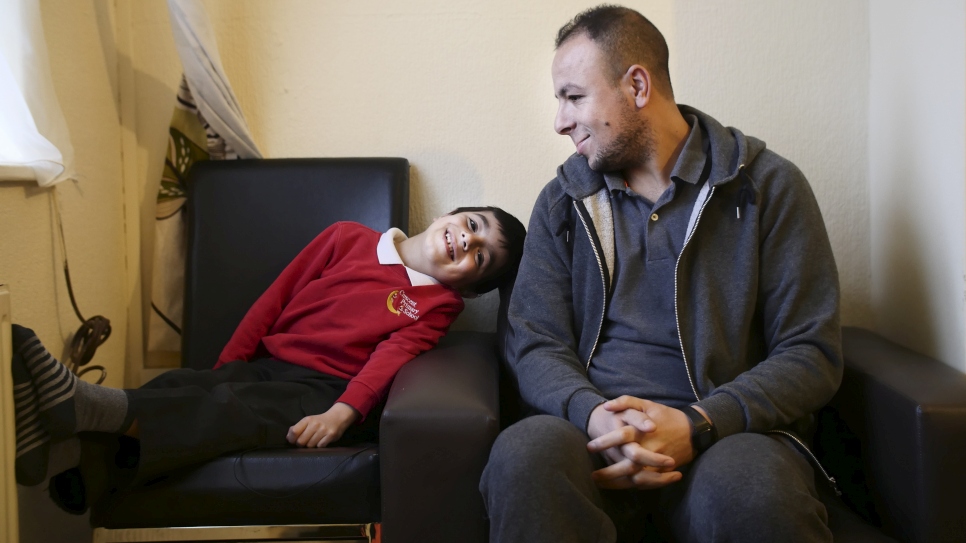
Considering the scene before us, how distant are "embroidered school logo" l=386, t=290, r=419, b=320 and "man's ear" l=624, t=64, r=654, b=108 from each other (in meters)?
0.65

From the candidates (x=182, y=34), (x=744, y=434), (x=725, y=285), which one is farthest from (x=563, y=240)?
(x=182, y=34)

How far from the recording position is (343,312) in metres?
1.58

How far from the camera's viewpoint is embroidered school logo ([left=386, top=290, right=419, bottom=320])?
157 cm

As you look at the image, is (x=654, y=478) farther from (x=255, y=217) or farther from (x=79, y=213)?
(x=79, y=213)

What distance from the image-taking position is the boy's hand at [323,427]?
4.27 ft

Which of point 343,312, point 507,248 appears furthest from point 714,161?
point 343,312

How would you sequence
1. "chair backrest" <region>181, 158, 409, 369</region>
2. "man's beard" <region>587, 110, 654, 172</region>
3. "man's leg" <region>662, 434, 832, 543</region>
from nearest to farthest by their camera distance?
"man's leg" <region>662, 434, 832, 543</region> → "man's beard" <region>587, 110, 654, 172</region> → "chair backrest" <region>181, 158, 409, 369</region>

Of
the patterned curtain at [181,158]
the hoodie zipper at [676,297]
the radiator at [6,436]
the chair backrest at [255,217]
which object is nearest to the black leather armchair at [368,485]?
the radiator at [6,436]

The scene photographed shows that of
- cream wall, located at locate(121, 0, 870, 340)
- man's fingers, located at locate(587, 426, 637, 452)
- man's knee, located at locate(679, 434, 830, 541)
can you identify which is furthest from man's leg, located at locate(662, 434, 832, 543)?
cream wall, located at locate(121, 0, 870, 340)

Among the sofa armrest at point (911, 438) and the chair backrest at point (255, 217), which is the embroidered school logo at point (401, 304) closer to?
the chair backrest at point (255, 217)

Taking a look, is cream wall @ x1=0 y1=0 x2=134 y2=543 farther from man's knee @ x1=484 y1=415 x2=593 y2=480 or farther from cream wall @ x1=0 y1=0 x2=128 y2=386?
man's knee @ x1=484 y1=415 x2=593 y2=480

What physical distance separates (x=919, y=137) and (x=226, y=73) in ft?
5.46

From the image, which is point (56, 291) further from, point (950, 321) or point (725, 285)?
point (950, 321)

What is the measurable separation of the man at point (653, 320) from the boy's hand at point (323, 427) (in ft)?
1.14
